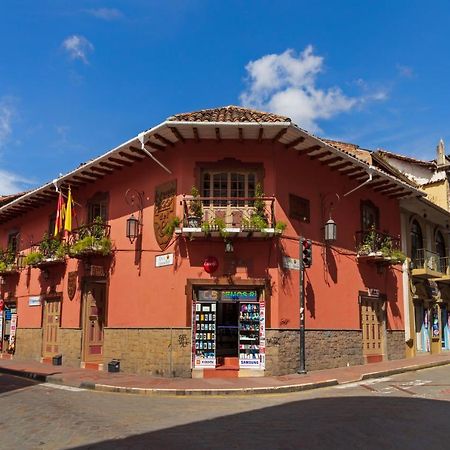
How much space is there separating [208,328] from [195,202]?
367 centimetres

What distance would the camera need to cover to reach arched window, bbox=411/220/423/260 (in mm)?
22703

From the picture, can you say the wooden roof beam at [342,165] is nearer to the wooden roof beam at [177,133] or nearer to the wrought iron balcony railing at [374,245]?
the wrought iron balcony railing at [374,245]

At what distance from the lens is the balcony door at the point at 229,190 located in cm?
1512

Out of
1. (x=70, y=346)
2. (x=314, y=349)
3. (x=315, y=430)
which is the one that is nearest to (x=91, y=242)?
(x=70, y=346)

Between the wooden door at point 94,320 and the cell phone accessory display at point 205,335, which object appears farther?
the wooden door at point 94,320

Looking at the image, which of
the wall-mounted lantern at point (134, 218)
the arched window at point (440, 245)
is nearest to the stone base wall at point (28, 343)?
the wall-mounted lantern at point (134, 218)

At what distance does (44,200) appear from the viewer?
72.9 feet

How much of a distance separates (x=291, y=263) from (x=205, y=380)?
14.0 ft

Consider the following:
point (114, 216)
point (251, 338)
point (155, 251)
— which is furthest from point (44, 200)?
point (251, 338)

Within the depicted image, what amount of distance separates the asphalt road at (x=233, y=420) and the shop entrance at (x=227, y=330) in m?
3.47

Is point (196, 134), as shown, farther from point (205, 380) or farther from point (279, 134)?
point (205, 380)

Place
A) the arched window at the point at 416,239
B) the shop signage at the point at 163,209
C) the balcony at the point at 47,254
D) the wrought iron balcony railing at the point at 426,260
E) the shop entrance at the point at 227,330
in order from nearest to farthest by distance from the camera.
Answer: the shop entrance at the point at 227,330, the shop signage at the point at 163,209, the balcony at the point at 47,254, the wrought iron balcony railing at the point at 426,260, the arched window at the point at 416,239

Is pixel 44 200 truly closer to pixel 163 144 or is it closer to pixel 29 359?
pixel 29 359

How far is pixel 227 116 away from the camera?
1520cm
